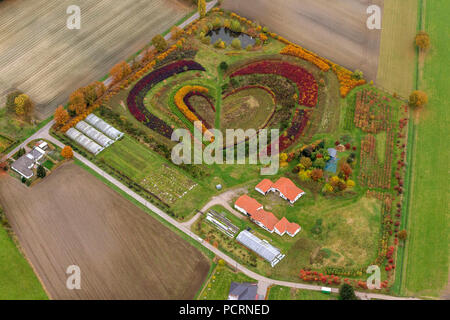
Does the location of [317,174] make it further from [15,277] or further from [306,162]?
[15,277]

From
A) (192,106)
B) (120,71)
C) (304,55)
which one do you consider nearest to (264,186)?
(192,106)

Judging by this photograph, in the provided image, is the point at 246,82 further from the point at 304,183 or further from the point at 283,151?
the point at 304,183

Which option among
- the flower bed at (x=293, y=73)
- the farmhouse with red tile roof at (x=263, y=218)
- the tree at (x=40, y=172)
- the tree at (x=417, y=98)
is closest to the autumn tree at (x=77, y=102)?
the tree at (x=40, y=172)

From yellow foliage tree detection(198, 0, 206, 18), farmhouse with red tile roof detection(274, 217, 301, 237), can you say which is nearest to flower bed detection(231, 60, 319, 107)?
yellow foliage tree detection(198, 0, 206, 18)

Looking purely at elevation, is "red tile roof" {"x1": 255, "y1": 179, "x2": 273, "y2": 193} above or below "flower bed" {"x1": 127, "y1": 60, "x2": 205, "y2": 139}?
below

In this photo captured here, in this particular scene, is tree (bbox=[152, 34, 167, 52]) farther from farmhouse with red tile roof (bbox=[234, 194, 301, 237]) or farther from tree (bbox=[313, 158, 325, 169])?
tree (bbox=[313, 158, 325, 169])

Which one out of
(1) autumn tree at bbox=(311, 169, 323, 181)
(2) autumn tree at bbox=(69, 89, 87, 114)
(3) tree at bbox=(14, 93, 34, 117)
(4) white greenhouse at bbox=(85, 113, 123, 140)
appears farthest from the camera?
(3) tree at bbox=(14, 93, 34, 117)
